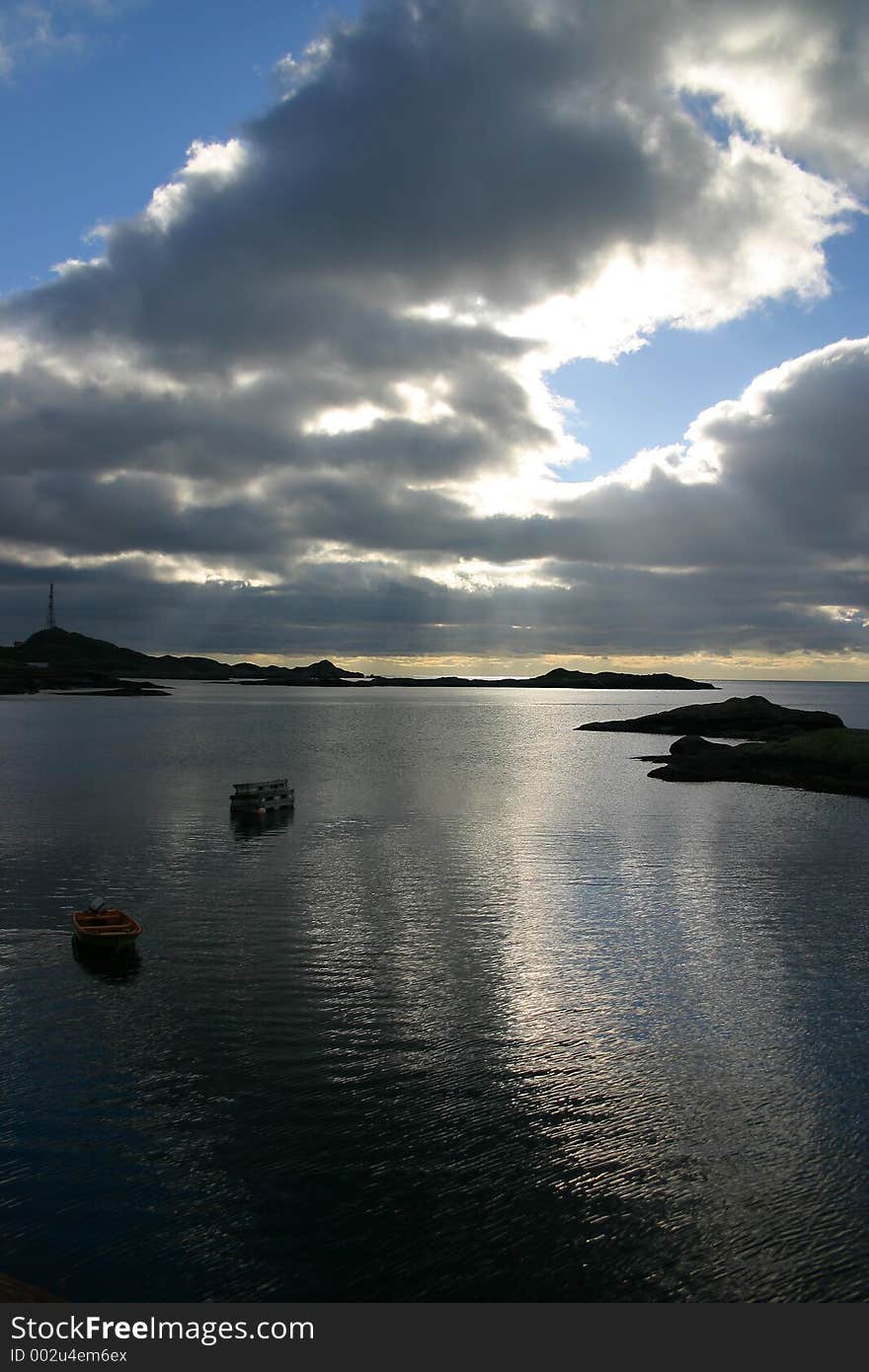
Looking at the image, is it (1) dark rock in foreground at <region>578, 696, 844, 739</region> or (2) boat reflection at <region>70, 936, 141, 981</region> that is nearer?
(2) boat reflection at <region>70, 936, 141, 981</region>

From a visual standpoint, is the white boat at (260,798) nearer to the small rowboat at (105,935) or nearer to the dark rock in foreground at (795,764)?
the small rowboat at (105,935)

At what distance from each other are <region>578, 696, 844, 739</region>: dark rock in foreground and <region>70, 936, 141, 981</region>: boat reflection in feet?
305

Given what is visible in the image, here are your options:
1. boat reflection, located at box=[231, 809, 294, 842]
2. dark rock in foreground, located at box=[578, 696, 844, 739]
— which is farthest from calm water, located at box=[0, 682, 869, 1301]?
dark rock in foreground, located at box=[578, 696, 844, 739]

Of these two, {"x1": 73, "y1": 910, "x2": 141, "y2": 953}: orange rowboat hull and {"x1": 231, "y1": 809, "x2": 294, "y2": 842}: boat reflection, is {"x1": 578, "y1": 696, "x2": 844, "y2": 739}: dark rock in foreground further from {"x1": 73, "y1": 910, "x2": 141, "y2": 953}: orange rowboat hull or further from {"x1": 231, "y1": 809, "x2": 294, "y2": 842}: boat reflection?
{"x1": 73, "y1": 910, "x2": 141, "y2": 953}: orange rowboat hull

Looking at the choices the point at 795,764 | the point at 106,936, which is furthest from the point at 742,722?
the point at 106,936

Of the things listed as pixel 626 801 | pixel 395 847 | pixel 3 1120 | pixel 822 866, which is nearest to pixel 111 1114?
pixel 3 1120

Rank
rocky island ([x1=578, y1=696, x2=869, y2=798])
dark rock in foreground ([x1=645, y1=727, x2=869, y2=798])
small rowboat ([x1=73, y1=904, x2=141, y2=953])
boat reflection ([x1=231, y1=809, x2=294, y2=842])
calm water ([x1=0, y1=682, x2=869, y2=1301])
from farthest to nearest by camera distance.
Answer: rocky island ([x1=578, y1=696, x2=869, y2=798]), dark rock in foreground ([x1=645, y1=727, x2=869, y2=798]), boat reflection ([x1=231, y1=809, x2=294, y2=842]), small rowboat ([x1=73, y1=904, x2=141, y2=953]), calm water ([x1=0, y1=682, x2=869, y2=1301])

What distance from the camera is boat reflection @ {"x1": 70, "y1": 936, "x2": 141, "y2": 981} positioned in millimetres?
22766

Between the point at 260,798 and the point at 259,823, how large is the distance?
3370mm

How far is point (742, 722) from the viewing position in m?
117

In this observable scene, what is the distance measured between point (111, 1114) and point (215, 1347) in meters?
6.02

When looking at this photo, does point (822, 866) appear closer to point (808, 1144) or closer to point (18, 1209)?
point (808, 1144)

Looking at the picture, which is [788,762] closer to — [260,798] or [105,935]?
[260,798]

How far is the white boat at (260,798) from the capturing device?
4938 cm
